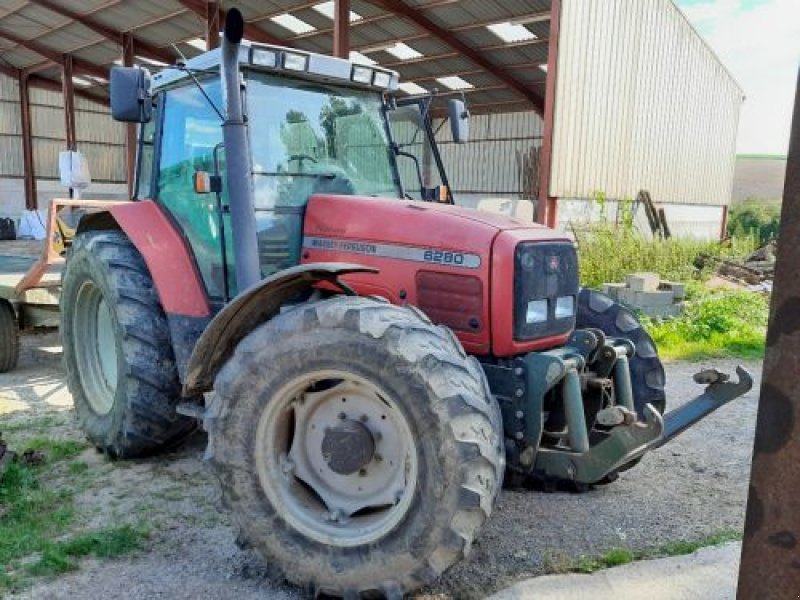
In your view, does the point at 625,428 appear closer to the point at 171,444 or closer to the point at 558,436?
the point at 558,436

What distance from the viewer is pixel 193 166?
4031 mm

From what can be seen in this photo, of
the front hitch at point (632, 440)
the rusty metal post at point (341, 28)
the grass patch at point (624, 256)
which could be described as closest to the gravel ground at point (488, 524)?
the front hitch at point (632, 440)

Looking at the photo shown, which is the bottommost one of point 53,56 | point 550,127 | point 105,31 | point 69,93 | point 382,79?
point 382,79

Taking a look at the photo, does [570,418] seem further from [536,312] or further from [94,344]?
[94,344]

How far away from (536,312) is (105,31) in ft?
58.8

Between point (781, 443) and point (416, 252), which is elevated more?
point (416, 252)

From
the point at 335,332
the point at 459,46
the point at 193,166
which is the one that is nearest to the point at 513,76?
the point at 459,46

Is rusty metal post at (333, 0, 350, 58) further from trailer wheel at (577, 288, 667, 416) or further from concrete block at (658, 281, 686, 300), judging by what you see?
trailer wheel at (577, 288, 667, 416)

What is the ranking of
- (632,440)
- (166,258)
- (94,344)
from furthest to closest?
1. (94,344)
2. (166,258)
3. (632,440)

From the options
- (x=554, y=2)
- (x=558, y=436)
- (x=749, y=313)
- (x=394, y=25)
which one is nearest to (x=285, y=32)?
(x=394, y=25)

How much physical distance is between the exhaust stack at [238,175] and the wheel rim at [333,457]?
84cm

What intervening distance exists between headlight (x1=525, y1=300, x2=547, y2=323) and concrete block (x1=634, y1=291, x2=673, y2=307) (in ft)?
19.1

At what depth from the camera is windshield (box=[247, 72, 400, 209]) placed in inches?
146

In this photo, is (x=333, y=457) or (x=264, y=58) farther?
(x=264, y=58)
